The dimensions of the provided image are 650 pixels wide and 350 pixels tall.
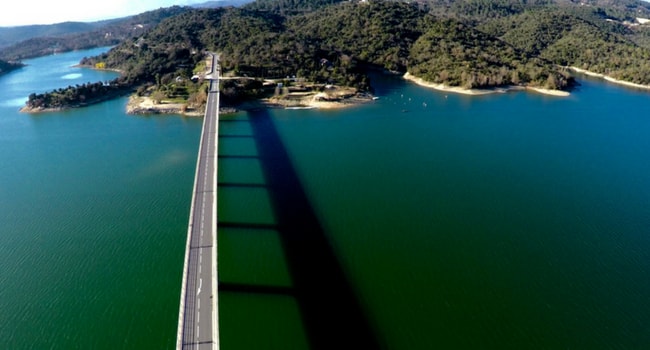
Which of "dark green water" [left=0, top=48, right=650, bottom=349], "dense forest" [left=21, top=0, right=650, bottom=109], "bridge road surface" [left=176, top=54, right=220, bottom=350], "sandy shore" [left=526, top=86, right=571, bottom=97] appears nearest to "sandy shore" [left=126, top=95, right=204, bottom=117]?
"dark green water" [left=0, top=48, right=650, bottom=349]

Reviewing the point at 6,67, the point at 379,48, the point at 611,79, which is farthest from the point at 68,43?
the point at 611,79

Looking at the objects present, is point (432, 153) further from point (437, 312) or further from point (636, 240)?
point (437, 312)

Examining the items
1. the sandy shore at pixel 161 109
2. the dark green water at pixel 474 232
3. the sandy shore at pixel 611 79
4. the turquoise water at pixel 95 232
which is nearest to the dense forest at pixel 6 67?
the turquoise water at pixel 95 232

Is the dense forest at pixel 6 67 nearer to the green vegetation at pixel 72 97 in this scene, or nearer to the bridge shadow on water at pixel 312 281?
the green vegetation at pixel 72 97

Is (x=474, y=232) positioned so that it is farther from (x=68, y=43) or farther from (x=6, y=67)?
(x=68, y=43)

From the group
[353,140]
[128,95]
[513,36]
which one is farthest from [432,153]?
[513,36]
